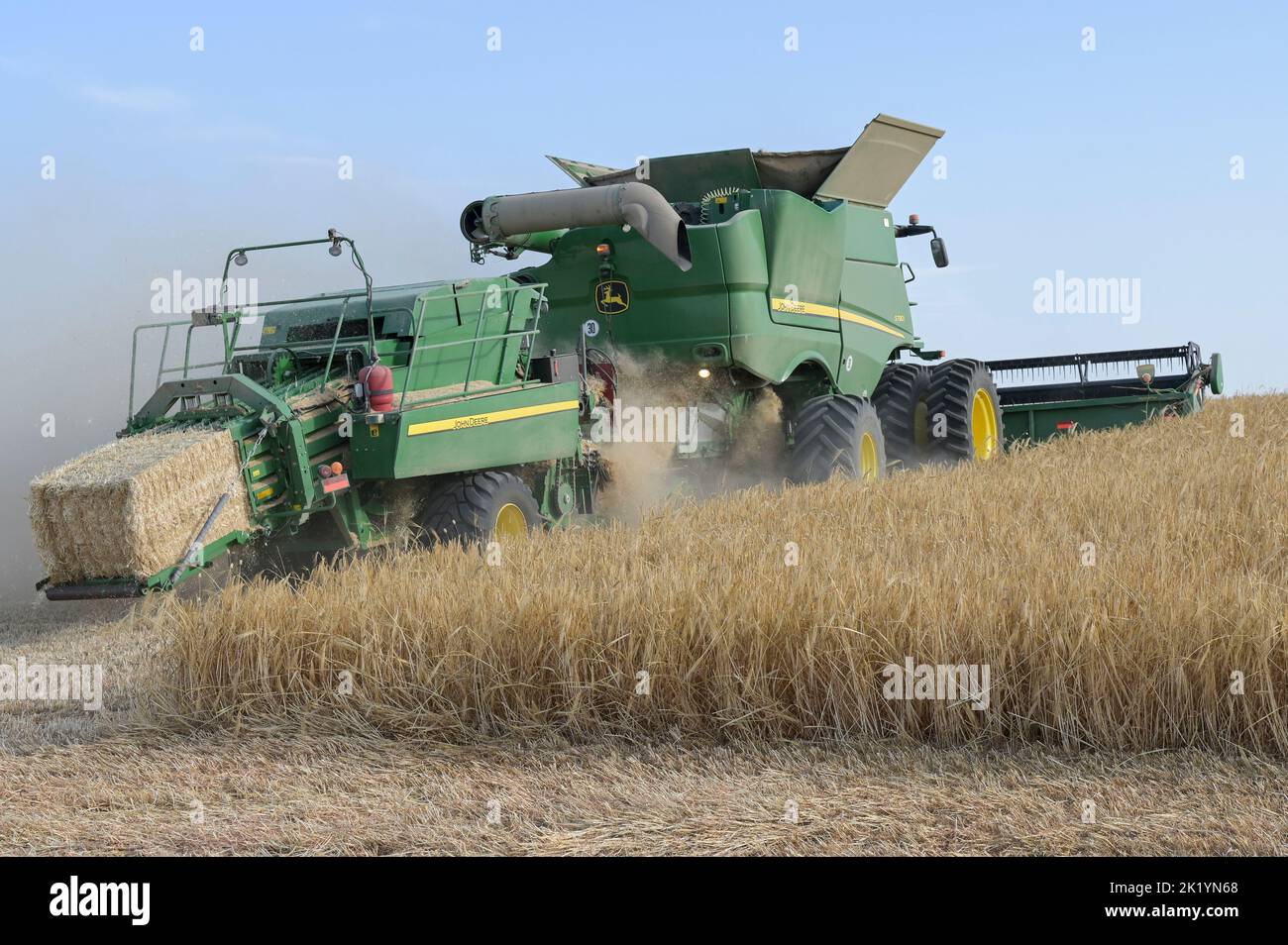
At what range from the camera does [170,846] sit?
420 centimetres

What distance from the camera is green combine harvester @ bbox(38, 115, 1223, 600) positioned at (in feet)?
25.0

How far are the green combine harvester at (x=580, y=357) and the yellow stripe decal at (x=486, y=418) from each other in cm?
1

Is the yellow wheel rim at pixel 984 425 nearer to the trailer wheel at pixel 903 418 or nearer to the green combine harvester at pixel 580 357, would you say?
the green combine harvester at pixel 580 357

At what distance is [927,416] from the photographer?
12.5 m

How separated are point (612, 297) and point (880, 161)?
3.14m

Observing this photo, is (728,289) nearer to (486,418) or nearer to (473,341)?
(473,341)

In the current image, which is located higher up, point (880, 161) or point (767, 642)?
point (880, 161)

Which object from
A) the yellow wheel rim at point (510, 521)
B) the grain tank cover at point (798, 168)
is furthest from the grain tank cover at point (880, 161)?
the yellow wheel rim at point (510, 521)

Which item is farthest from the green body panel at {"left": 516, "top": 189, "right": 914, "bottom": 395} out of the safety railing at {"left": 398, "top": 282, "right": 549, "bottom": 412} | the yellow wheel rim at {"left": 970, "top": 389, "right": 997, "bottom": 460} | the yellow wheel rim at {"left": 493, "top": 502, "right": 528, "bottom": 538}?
the yellow wheel rim at {"left": 970, "top": 389, "right": 997, "bottom": 460}

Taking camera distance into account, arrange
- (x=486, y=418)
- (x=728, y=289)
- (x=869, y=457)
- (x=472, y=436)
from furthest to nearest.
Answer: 1. (x=869, y=457)
2. (x=728, y=289)
3. (x=486, y=418)
4. (x=472, y=436)

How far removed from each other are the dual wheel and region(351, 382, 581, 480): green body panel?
2.73 metres

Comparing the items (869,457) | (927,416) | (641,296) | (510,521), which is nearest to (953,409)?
(927,416)

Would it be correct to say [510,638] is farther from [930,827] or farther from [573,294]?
[573,294]

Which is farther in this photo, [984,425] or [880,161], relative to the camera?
[984,425]
